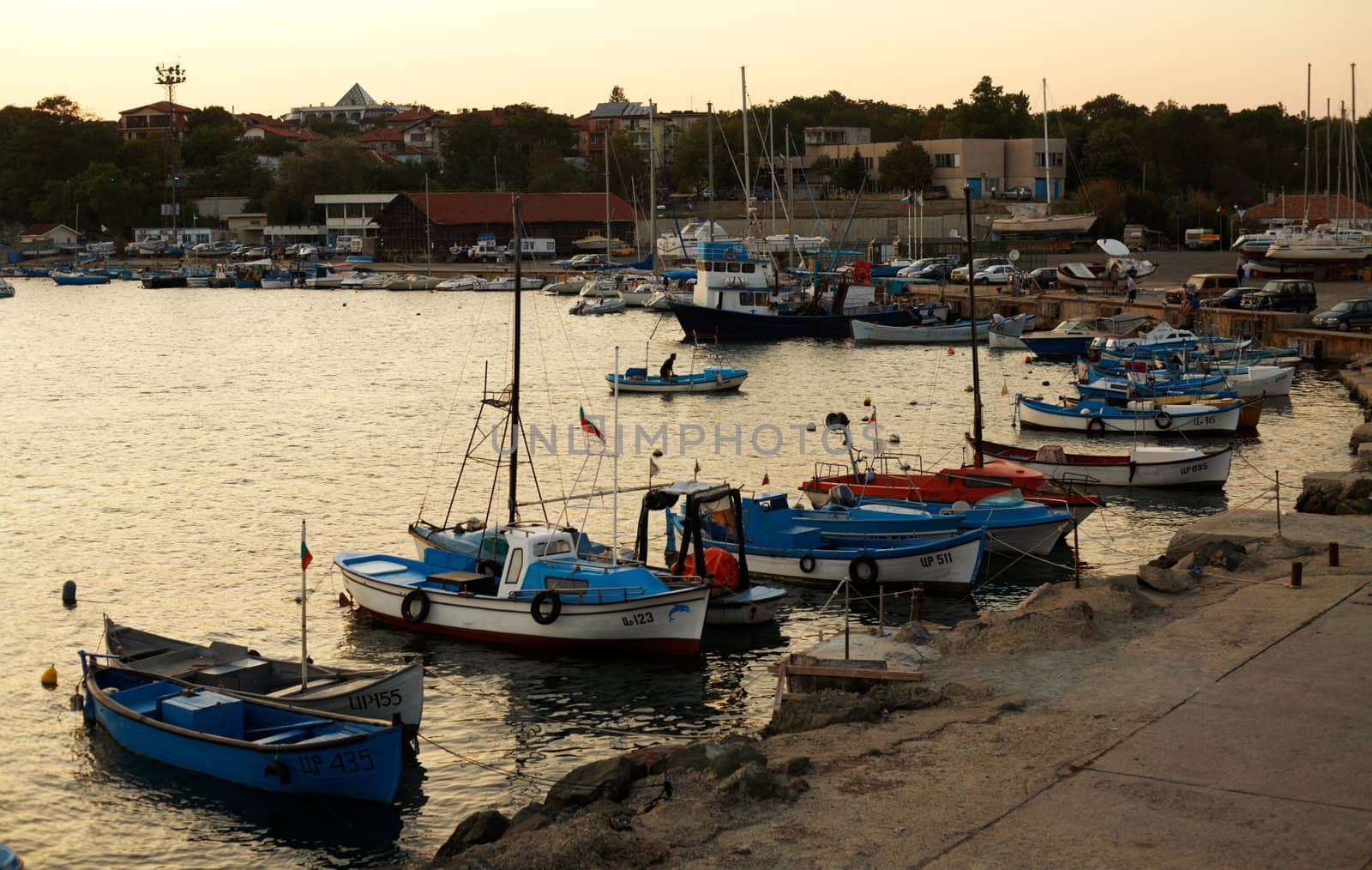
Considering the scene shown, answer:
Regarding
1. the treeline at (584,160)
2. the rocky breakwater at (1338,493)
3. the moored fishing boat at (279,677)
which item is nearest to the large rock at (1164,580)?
the rocky breakwater at (1338,493)

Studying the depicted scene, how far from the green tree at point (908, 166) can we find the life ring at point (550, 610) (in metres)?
114

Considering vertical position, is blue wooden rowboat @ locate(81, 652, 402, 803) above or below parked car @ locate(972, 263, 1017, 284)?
below

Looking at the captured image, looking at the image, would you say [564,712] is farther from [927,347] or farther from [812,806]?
[927,347]

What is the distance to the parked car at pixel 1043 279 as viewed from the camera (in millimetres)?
86162

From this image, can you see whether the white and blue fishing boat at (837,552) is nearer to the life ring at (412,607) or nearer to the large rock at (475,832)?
the life ring at (412,607)

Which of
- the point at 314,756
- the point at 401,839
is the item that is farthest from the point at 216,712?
the point at 401,839

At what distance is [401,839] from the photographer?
15.3 meters

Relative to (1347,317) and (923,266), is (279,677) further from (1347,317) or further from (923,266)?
(923,266)

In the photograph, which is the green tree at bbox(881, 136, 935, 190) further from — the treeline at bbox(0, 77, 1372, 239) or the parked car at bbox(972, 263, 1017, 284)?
the parked car at bbox(972, 263, 1017, 284)

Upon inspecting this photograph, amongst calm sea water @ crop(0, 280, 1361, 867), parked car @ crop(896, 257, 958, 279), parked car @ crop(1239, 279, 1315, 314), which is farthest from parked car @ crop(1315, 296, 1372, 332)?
parked car @ crop(896, 257, 958, 279)

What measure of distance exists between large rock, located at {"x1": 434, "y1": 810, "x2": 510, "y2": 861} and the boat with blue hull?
57.8 meters

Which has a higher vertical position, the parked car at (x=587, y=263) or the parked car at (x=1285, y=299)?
the parked car at (x=587, y=263)

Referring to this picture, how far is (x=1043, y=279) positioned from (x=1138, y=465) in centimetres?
5573

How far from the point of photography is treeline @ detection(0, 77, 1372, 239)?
419 feet
